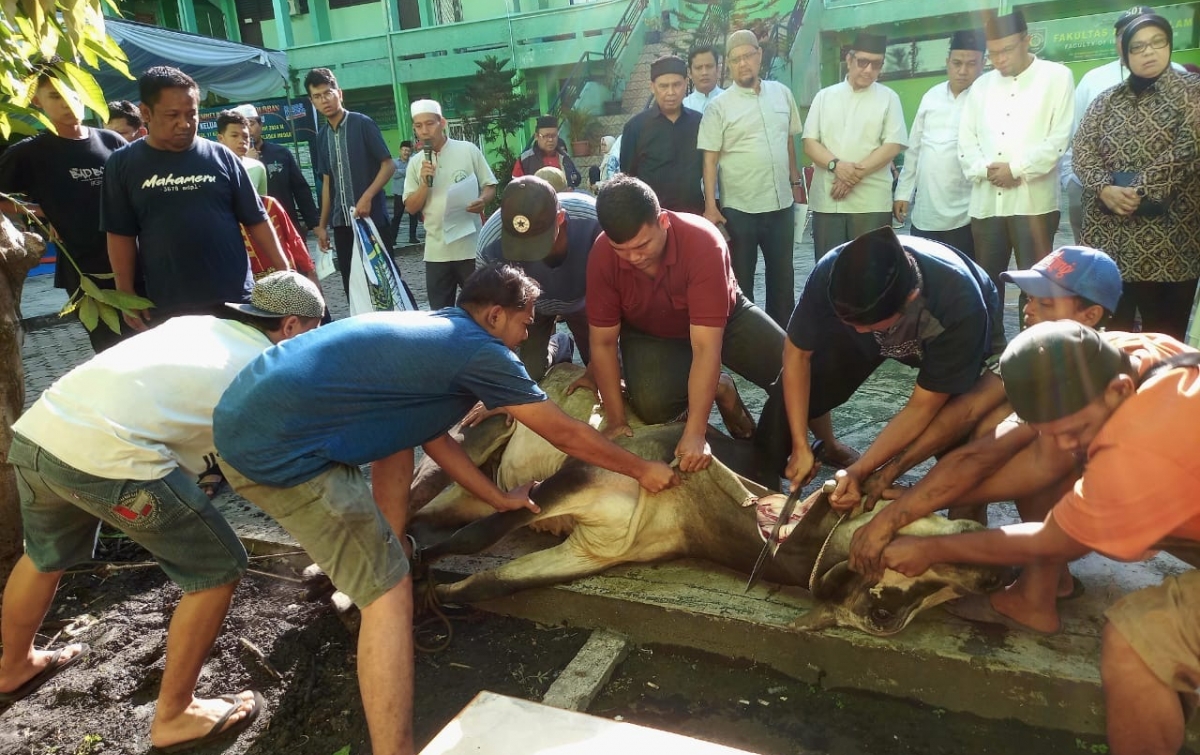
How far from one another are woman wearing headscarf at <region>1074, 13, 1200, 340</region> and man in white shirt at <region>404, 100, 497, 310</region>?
3.88 metres

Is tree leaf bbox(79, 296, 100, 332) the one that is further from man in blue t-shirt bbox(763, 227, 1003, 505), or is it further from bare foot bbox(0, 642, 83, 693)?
man in blue t-shirt bbox(763, 227, 1003, 505)

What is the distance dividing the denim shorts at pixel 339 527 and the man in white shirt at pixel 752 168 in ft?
11.9

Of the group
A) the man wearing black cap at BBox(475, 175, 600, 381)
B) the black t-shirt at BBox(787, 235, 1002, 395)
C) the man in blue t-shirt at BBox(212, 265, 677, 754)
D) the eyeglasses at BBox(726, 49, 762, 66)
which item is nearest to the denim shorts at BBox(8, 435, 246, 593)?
the man in blue t-shirt at BBox(212, 265, 677, 754)

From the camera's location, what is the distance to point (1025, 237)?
16.2 feet

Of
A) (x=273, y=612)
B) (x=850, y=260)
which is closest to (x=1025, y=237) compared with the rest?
(x=850, y=260)

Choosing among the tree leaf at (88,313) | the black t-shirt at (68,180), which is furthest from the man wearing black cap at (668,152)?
the tree leaf at (88,313)

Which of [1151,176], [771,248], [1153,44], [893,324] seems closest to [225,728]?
[893,324]

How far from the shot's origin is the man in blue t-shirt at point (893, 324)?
2840 mm

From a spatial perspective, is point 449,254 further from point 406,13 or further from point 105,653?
point 406,13

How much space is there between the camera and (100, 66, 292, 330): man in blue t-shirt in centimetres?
409

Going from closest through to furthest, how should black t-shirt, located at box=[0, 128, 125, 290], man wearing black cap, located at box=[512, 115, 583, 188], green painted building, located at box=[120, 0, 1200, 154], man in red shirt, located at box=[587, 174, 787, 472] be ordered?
man in red shirt, located at box=[587, 174, 787, 472] < black t-shirt, located at box=[0, 128, 125, 290] < man wearing black cap, located at box=[512, 115, 583, 188] < green painted building, located at box=[120, 0, 1200, 154]

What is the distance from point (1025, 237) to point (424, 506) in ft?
12.4

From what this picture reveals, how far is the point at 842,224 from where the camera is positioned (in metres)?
5.77

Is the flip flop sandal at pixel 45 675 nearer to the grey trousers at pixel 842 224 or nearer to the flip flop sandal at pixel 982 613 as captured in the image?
the flip flop sandal at pixel 982 613
